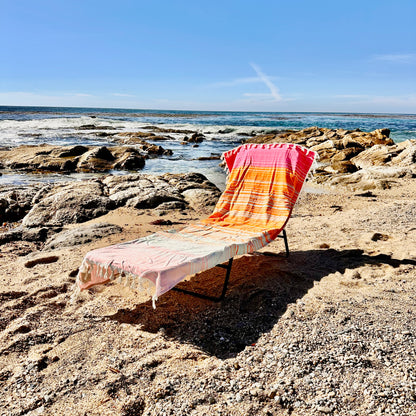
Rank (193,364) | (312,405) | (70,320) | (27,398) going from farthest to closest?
(70,320) → (193,364) → (27,398) → (312,405)

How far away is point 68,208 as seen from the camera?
760 centimetres

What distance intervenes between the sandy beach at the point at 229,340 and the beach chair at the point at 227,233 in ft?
1.15

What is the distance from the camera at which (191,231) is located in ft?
15.5

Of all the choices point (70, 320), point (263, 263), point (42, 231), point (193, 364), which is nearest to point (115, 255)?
point (70, 320)

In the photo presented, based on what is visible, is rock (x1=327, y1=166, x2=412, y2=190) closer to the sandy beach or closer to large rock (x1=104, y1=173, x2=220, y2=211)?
large rock (x1=104, y1=173, x2=220, y2=211)

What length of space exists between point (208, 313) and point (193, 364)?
819mm

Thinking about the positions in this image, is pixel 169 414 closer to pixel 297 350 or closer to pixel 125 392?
A: pixel 125 392

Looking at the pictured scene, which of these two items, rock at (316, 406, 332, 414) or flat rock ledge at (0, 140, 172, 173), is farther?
flat rock ledge at (0, 140, 172, 173)

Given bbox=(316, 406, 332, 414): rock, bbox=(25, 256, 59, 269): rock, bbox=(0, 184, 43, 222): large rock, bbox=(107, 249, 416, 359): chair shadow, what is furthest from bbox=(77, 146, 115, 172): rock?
bbox=(316, 406, 332, 414): rock

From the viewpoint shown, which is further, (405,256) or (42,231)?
(42,231)

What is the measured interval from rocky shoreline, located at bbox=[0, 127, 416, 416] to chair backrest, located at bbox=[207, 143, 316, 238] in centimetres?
55

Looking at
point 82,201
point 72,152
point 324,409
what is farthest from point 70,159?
point 324,409

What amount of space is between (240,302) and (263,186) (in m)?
2.20

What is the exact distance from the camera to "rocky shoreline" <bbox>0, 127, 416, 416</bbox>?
243cm
